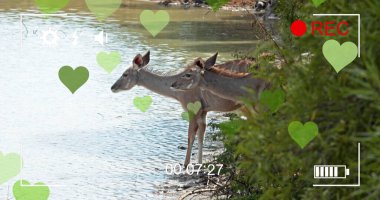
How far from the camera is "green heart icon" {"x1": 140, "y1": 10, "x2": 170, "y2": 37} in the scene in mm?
4258

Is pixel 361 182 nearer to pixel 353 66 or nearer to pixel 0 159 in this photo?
pixel 353 66

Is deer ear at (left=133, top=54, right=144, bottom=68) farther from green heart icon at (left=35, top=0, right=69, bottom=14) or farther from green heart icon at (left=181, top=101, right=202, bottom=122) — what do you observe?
green heart icon at (left=35, top=0, right=69, bottom=14)

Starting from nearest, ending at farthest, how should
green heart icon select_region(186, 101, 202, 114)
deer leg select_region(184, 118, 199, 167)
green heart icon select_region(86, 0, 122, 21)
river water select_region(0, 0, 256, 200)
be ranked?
green heart icon select_region(86, 0, 122, 21), river water select_region(0, 0, 256, 200), deer leg select_region(184, 118, 199, 167), green heart icon select_region(186, 101, 202, 114)

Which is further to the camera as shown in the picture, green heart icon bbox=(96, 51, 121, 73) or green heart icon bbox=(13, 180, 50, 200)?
green heart icon bbox=(96, 51, 121, 73)

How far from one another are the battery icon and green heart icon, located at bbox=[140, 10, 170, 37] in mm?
1841

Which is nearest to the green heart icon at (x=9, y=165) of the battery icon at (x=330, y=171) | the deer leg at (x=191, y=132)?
the battery icon at (x=330, y=171)

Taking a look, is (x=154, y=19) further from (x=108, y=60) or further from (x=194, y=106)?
(x=194, y=106)

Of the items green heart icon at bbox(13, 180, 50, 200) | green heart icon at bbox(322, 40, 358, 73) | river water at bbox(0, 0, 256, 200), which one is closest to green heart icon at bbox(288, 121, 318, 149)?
green heart icon at bbox(322, 40, 358, 73)

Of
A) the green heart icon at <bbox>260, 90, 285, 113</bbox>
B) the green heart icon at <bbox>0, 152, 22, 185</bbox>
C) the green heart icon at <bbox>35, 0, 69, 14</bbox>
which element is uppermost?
the green heart icon at <bbox>35, 0, 69, 14</bbox>

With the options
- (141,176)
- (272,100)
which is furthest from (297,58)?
(141,176)

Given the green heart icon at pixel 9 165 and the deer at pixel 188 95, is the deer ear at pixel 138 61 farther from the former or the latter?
the green heart icon at pixel 9 165

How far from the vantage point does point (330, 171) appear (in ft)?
8.15

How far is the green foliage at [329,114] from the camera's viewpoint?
2.21 m

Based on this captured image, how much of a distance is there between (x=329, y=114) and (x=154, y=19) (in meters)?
2.45
